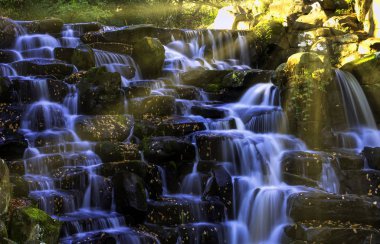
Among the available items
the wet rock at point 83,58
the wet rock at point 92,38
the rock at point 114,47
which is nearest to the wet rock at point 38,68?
the wet rock at point 83,58

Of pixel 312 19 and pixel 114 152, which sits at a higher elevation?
pixel 312 19

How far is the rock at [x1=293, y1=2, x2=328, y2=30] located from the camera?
19.3m

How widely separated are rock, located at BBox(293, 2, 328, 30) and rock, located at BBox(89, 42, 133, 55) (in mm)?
7203

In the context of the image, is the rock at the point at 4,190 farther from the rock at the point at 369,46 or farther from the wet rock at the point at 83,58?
the rock at the point at 369,46

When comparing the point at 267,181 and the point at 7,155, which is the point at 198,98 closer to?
the point at 267,181

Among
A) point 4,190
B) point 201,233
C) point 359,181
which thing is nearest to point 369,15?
point 359,181

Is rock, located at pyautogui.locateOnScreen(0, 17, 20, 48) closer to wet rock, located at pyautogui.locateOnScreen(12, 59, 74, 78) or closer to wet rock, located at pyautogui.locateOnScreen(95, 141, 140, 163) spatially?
wet rock, located at pyautogui.locateOnScreen(12, 59, 74, 78)

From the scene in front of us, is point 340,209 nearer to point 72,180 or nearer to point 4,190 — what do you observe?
point 72,180

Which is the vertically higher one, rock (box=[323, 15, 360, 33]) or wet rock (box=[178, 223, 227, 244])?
rock (box=[323, 15, 360, 33])

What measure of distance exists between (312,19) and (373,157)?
9.17 meters

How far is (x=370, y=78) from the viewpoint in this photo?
15031 mm

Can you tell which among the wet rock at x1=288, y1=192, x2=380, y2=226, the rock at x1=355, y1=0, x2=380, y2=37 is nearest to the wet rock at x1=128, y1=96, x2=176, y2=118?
the wet rock at x1=288, y1=192, x2=380, y2=226

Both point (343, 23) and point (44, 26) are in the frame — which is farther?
point (343, 23)

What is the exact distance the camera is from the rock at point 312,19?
1927cm
